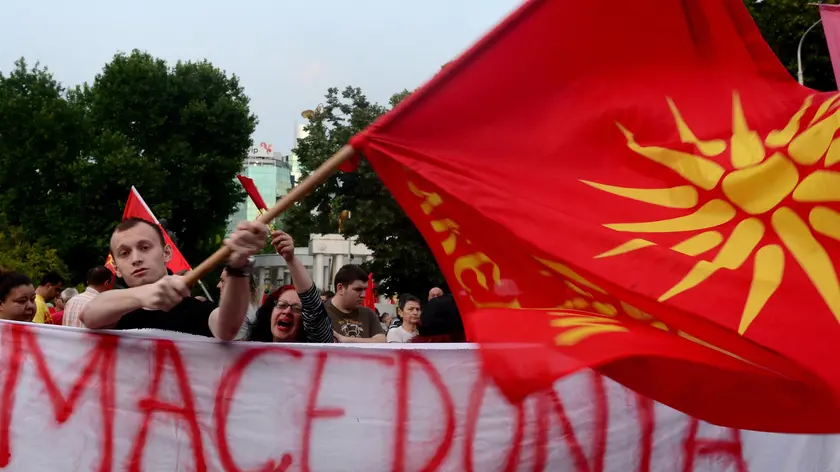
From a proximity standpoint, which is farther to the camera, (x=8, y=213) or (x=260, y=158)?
(x=260, y=158)

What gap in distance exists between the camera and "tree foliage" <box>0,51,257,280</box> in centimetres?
3266

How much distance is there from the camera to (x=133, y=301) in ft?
9.60

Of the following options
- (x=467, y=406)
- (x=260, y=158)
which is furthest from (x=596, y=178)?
(x=260, y=158)

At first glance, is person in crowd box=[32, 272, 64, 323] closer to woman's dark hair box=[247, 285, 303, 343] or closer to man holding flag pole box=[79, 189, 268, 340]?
woman's dark hair box=[247, 285, 303, 343]

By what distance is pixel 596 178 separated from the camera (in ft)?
10.0

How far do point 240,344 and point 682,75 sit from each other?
182cm

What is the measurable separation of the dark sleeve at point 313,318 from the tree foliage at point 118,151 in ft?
95.2

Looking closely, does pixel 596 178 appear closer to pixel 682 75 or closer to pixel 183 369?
pixel 682 75

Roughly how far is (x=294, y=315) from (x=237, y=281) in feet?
3.22

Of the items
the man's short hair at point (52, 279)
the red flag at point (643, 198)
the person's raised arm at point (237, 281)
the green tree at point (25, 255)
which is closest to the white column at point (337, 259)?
the green tree at point (25, 255)

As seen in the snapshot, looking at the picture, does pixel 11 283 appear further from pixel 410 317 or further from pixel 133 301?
pixel 410 317

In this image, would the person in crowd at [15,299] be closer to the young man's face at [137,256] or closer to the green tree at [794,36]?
the young man's face at [137,256]

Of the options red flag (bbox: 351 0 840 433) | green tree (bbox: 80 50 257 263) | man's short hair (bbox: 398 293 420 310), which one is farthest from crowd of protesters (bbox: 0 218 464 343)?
green tree (bbox: 80 50 257 263)

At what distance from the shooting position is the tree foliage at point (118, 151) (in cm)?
3266
